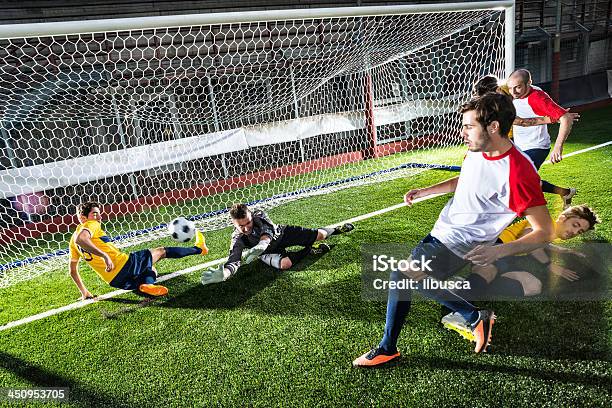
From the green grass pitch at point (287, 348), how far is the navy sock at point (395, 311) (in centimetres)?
14

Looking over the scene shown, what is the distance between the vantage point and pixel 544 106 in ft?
11.1

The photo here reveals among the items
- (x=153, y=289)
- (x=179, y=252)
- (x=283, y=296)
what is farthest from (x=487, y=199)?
(x=179, y=252)

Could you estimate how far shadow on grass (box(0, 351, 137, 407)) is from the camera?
2.09 m

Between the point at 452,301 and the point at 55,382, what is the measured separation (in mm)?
2387

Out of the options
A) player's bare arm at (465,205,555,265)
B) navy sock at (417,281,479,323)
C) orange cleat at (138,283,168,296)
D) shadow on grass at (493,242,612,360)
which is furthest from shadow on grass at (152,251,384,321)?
player's bare arm at (465,205,555,265)

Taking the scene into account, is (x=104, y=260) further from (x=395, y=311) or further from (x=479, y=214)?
(x=479, y=214)

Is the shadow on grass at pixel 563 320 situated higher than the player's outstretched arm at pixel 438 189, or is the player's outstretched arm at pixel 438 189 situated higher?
the player's outstretched arm at pixel 438 189

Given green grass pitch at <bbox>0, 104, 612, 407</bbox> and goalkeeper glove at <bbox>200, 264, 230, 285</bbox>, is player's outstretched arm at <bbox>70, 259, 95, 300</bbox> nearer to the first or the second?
green grass pitch at <bbox>0, 104, 612, 407</bbox>

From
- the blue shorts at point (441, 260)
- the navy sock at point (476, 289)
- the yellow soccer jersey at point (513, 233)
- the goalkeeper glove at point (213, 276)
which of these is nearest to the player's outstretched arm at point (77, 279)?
the goalkeeper glove at point (213, 276)

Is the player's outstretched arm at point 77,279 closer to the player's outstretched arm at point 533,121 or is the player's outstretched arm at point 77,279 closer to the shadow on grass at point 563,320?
the shadow on grass at point 563,320

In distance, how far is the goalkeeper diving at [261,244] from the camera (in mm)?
3314

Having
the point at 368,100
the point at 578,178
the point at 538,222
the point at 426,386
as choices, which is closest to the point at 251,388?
the point at 426,386

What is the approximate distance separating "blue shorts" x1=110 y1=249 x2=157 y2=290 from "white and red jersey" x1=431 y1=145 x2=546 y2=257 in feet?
8.02

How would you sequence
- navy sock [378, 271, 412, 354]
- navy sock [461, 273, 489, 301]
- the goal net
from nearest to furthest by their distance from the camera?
navy sock [378, 271, 412, 354] → navy sock [461, 273, 489, 301] → the goal net
